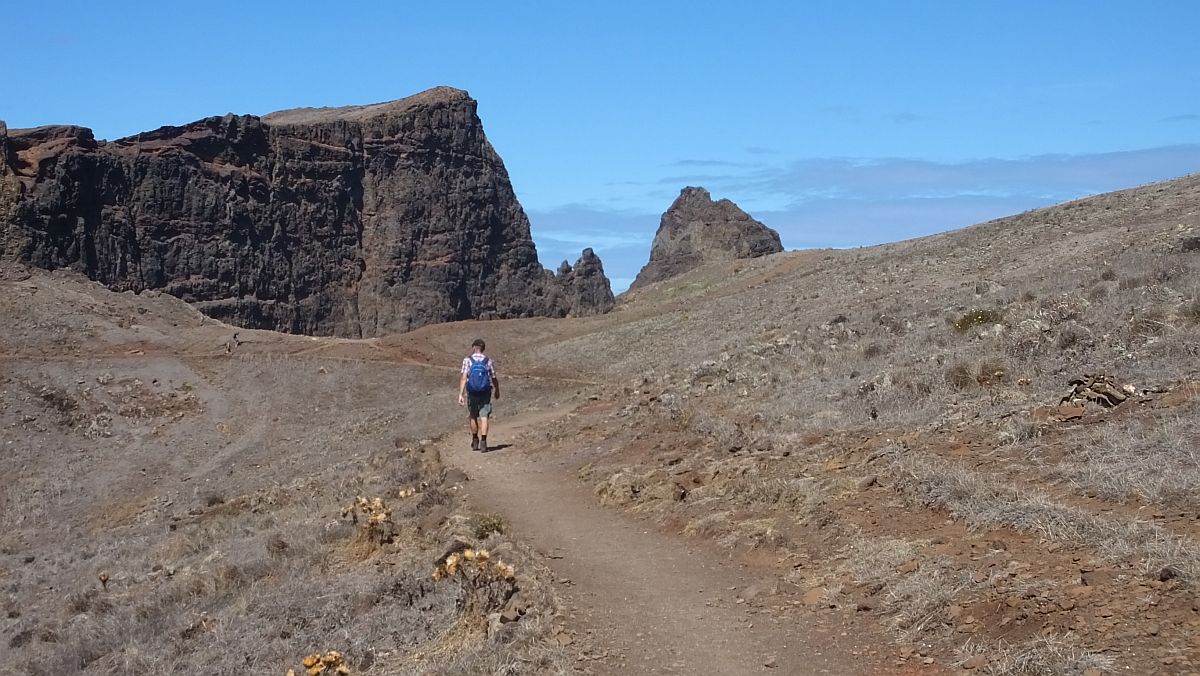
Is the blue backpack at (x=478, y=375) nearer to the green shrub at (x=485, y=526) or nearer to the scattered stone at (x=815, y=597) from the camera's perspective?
the green shrub at (x=485, y=526)

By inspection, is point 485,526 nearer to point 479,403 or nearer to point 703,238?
point 479,403

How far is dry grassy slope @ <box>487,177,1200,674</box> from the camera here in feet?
19.1

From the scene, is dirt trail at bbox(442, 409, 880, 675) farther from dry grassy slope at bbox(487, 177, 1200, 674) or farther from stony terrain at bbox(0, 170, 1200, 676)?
dry grassy slope at bbox(487, 177, 1200, 674)

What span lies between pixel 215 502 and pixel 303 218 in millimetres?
38701

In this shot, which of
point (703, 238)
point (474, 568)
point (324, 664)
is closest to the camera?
point (324, 664)

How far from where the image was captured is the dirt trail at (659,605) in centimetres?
625

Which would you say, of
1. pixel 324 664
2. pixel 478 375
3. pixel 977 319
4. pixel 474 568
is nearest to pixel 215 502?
pixel 478 375

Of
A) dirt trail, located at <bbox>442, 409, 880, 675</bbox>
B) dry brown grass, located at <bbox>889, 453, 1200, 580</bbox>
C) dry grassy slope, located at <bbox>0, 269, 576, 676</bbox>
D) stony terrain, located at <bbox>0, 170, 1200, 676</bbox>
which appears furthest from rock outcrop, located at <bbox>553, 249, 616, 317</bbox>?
dry brown grass, located at <bbox>889, 453, 1200, 580</bbox>

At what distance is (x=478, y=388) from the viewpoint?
16.1 m

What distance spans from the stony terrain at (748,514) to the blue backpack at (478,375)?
1155mm

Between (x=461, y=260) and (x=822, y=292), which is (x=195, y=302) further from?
(x=822, y=292)

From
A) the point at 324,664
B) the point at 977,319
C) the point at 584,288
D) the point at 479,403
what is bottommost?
the point at 324,664

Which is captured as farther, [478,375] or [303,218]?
[303,218]

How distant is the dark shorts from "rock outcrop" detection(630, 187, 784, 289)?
50777 millimetres
